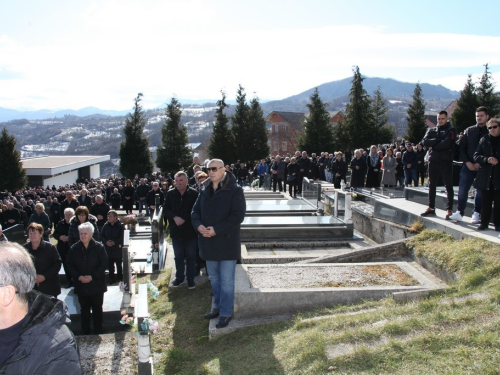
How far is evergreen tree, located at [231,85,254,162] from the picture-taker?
156ft

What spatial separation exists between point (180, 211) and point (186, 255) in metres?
0.72

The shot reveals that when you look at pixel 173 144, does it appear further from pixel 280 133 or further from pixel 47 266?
pixel 280 133

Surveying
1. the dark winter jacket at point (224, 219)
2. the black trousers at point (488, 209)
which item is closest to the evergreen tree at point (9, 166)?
the dark winter jacket at point (224, 219)

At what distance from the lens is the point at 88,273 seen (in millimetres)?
6555

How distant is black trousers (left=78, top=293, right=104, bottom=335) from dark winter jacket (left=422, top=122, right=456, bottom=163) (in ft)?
A: 19.5

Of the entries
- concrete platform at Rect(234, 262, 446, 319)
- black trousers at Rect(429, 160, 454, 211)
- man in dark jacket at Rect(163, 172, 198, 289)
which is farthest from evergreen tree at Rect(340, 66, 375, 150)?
concrete platform at Rect(234, 262, 446, 319)

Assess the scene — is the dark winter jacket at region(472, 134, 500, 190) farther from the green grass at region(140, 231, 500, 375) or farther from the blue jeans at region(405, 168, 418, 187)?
the blue jeans at region(405, 168, 418, 187)

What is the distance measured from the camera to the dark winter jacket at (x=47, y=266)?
6609 millimetres

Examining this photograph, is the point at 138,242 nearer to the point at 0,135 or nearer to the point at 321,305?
the point at 321,305

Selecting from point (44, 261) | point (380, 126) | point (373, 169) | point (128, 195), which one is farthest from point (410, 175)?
point (380, 126)

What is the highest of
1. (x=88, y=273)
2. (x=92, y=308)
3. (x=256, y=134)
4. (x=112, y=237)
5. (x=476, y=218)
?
(x=256, y=134)

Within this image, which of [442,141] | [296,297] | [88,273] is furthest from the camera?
[442,141]

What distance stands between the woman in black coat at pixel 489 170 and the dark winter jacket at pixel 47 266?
6.50 meters

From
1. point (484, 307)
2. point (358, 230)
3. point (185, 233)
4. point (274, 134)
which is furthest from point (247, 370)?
point (274, 134)
